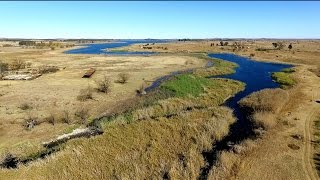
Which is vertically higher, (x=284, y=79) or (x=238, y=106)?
(x=284, y=79)

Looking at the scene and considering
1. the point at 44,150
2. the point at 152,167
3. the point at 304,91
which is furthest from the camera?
the point at 304,91

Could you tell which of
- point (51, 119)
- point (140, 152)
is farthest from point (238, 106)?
point (51, 119)

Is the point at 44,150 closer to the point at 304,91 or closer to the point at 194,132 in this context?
the point at 194,132

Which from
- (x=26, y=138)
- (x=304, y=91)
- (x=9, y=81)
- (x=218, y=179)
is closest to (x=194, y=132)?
(x=218, y=179)

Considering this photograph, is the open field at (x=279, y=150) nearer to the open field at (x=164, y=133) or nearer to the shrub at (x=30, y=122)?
the open field at (x=164, y=133)

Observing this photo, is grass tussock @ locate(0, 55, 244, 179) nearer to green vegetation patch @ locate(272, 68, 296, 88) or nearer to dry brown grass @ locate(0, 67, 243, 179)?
dry brown grass @ locate(0, 67, 243, 179)

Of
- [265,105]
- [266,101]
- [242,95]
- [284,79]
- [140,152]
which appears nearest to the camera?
[140,152]

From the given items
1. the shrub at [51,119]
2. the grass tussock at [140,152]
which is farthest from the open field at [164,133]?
the shrub at [51,119]

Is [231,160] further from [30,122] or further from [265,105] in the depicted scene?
[30,122]
